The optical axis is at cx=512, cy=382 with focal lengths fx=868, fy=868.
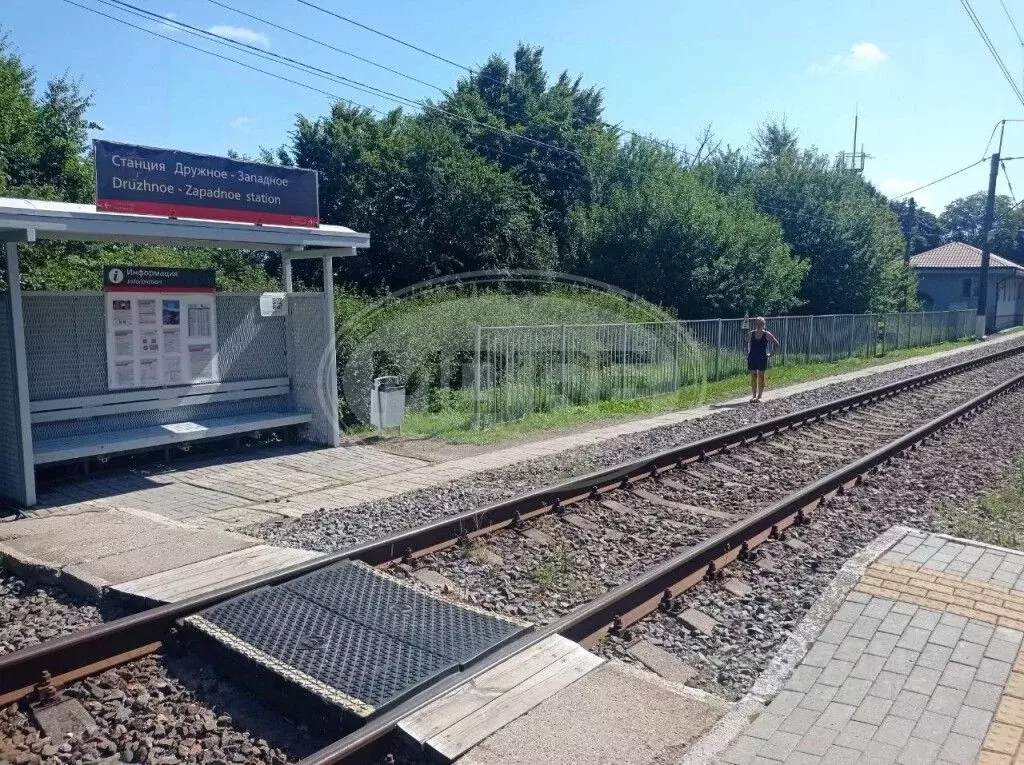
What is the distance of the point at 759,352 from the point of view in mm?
17703

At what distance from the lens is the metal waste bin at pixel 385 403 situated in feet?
43.0

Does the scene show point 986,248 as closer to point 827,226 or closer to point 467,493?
point 827,226

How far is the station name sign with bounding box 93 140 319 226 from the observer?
922cm

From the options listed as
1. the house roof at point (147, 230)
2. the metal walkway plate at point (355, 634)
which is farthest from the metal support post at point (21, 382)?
the metal walkway plate at point (355, 634)

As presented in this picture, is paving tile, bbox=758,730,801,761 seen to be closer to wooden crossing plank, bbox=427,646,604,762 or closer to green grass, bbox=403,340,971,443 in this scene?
wooden crossing plank, bbox=427,646,604,762

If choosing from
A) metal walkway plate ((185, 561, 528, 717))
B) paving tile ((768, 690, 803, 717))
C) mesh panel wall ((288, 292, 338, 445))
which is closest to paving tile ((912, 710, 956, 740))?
paving tile ((768, 690, 803, 717))

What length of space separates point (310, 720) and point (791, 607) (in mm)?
3390

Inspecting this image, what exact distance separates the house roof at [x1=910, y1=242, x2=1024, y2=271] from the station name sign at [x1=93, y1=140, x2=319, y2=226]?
187 ft

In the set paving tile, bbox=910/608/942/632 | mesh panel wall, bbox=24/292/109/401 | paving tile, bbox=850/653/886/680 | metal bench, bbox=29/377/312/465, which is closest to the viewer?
paving tile, bbox=850/653/886/680

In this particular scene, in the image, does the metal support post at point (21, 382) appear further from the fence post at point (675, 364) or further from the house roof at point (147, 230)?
the fence post at point (675, 364)

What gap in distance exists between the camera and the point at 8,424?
887 cm

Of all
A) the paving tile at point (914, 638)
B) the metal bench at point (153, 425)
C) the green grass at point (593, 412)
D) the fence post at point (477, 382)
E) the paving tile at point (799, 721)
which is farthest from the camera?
the fence post at point (477, 382)

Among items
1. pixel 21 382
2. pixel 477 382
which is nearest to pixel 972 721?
pixel 21 382

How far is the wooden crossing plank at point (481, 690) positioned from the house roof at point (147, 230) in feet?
20.8
